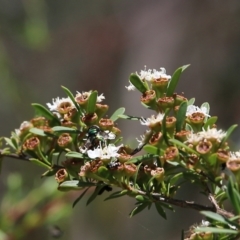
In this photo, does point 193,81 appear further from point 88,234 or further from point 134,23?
point 88,234

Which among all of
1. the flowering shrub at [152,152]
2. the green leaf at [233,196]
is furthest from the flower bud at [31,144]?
the green leaf at [233,196]

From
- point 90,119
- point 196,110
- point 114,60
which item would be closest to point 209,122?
point 196,110

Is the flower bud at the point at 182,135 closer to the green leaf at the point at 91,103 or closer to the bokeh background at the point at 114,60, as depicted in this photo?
the green leaf at the point at 91,103

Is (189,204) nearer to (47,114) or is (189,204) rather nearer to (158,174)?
(158,174)

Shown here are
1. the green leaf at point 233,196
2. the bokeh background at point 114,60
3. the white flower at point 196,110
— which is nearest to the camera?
the green leaf at point 233,196

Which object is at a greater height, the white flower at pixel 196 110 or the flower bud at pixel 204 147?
the white flower at pixel 196 110

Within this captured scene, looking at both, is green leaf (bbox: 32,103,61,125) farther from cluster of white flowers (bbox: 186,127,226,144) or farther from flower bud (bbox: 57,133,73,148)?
cluster of white flowers (bbox: 186,127,226,144)

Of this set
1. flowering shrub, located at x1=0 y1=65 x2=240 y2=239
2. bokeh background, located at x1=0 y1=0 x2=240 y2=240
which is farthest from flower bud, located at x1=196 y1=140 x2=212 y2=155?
bokeh background, located at x1=0 y1=0 x2=240 y2=240
